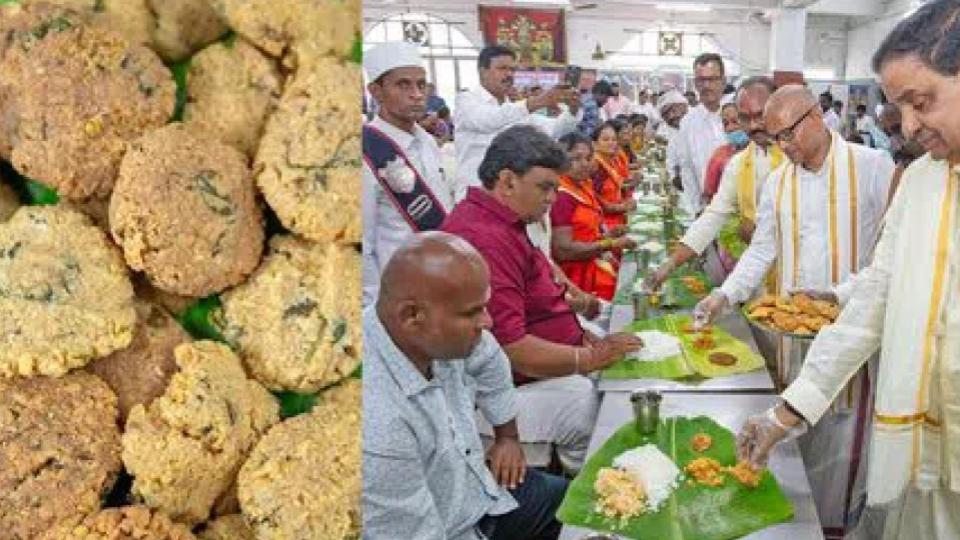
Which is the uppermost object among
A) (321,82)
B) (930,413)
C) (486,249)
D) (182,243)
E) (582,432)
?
(321,82)

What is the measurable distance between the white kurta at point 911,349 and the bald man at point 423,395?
1.98 feet

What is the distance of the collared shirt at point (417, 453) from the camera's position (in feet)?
3.54

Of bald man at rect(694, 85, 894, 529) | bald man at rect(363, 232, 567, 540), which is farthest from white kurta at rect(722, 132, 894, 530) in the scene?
bald man at rect(363, 232, 567, 540)

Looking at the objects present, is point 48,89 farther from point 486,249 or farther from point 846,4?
point 846,4

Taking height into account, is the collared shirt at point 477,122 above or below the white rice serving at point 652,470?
above

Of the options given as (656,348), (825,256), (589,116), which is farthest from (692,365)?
(589,116)

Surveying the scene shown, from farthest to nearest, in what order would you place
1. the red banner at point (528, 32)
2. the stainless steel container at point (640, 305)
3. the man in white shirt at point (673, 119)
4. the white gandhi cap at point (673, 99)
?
the white gandhi cap at point (673, 99) < the man in white shirt at point (673, 119) < the red banner at point (528, 32) < the stainless steel container at point (640, 305)

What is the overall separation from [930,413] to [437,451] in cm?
87

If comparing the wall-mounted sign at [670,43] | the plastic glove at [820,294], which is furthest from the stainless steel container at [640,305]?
the wall-mounted sign at [670,43]

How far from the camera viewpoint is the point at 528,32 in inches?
193

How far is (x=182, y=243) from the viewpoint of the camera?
0.62 m

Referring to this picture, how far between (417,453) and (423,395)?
0.09m

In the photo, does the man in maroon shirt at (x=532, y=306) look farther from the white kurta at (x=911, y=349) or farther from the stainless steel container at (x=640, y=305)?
the white kurta at (x=911, y=349)

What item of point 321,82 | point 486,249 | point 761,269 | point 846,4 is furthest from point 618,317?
point 846,4
